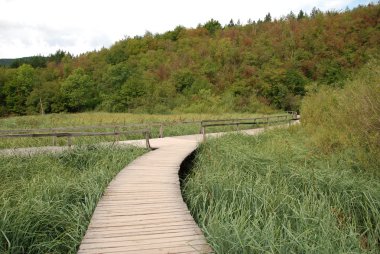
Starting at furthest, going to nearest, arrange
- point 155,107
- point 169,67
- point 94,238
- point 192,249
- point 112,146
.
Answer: point 169,67, point 155,107, point 112,146, point 94,238, point 192,249

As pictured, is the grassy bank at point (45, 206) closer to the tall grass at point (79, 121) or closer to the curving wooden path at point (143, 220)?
the curving wooden path at point (143, 220)

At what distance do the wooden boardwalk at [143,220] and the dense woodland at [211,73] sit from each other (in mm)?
34608

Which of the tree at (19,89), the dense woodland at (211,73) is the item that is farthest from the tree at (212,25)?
the tree at (19,89)

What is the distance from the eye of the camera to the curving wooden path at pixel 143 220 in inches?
137

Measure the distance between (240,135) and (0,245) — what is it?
10232 millimetres

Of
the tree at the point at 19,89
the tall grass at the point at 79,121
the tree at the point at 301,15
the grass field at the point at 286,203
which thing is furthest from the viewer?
the tree at the point at 301,15

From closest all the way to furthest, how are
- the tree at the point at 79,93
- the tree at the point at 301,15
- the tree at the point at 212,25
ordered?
1. the tree at the point at 79,93
2. the tree at the point at 212,25
3. the tree at the point at 301,15

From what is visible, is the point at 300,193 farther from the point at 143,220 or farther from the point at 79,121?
the point at 79,121

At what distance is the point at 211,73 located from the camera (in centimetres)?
5588

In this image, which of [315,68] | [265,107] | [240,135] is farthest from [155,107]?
[240,135]

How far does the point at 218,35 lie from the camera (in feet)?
234

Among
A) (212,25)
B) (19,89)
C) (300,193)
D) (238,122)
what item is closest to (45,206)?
(300,193)

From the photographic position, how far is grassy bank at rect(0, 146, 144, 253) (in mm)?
4102

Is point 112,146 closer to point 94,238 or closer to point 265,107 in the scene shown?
point 94,238
